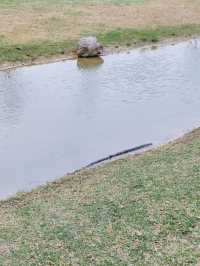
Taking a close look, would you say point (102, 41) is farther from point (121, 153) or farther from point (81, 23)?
point (121, 153)

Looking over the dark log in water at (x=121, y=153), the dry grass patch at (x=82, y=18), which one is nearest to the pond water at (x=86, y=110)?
the dark log in water at (x=121, y=153)

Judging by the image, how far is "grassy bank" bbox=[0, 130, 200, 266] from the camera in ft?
30.9

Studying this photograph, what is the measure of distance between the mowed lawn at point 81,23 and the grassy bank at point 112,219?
633 inches

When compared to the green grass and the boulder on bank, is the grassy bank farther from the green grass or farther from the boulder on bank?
the boulder on bank

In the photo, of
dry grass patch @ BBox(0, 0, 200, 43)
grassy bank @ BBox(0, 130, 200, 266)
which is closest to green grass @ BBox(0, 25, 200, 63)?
dry grass patch @ BBox(0, 0, 200, 43)

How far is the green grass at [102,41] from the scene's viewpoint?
2853 centimetres

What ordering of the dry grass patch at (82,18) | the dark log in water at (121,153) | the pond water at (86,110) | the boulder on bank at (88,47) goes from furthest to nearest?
the dry grass patch at (82,18) → the boulder on bank at (88,47) → the pond water at (86,110) → the dark log in water at (121,153)

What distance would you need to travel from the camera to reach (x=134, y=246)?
9594mm

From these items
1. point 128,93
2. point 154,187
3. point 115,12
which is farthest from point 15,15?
point 154,187

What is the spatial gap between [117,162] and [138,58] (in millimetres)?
15360

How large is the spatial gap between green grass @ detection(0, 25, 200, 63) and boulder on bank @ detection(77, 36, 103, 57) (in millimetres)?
879

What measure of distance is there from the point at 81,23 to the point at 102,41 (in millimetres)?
3372

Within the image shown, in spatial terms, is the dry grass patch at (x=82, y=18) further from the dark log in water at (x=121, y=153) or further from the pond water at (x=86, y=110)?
the dark log in water at (x=121, y=153)

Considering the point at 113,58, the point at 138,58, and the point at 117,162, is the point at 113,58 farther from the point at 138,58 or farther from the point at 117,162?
the point at 117,162
